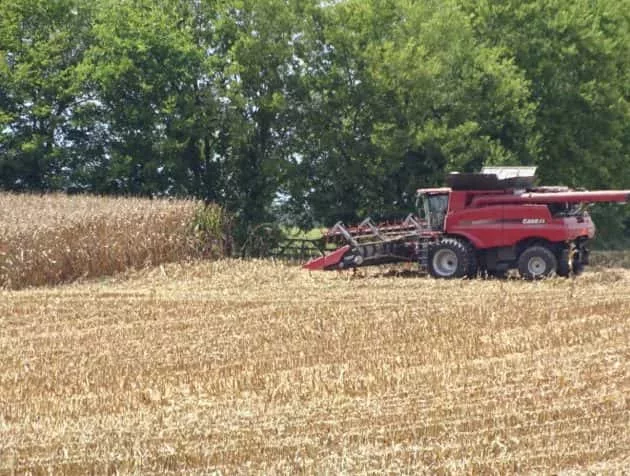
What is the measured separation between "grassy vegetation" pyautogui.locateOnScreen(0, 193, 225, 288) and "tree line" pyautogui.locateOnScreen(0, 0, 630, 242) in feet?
11.7

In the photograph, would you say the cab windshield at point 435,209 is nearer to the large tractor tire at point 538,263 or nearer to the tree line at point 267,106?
the large tractor tire at point 538,263

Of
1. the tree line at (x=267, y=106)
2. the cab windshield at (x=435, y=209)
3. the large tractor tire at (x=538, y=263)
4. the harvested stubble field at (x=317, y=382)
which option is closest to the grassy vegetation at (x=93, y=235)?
the harvested stubble field at (x=317, y=382)

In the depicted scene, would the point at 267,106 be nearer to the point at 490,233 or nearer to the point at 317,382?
the point at 490,233

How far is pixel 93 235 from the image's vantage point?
21.4 m

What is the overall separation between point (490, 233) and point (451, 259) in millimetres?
893

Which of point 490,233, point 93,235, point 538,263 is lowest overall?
point 538,263

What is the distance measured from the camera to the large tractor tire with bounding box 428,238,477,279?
20734 mm

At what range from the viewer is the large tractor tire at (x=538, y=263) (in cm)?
2020

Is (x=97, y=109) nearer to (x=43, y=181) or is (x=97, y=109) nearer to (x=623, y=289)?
(x=43, y=181)

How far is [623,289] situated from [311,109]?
1260 cm

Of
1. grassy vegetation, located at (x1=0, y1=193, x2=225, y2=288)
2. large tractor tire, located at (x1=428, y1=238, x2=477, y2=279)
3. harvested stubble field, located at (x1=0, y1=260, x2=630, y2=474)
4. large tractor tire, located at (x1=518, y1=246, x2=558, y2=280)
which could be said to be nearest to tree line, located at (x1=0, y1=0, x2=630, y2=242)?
grassy vegetation, located at (x1=0, y1=193, x2=225, y2=288)

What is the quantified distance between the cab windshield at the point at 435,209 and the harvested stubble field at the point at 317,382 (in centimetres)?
303

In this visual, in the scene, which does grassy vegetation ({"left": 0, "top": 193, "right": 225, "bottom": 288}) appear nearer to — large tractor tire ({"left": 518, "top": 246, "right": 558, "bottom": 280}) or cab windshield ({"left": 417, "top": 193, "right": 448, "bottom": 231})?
cab windshield ({"left": 417, "top": 193, "right": 448, "bottom": 231})

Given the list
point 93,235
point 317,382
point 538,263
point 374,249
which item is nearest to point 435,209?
point 374,249
